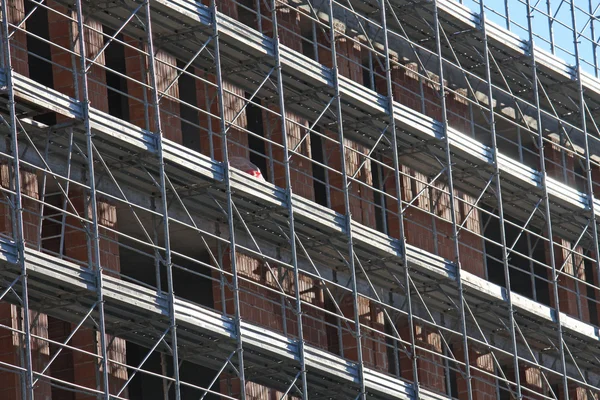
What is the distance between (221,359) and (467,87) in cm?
1122

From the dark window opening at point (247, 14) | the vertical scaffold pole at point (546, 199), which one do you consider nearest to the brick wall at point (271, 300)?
the dark window opening at point (247, 14)

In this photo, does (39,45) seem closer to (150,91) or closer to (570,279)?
(150,91)

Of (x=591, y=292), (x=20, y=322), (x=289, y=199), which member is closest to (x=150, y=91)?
(x=289, y=199)

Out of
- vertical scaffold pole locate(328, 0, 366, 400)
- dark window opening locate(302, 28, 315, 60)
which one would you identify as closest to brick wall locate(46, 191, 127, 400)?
vertical scaffold pole locate(328, 0, 366, 400)

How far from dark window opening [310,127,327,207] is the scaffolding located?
7cm

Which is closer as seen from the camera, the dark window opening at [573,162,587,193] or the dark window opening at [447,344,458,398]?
the dark window opening at [447,344,458,398]

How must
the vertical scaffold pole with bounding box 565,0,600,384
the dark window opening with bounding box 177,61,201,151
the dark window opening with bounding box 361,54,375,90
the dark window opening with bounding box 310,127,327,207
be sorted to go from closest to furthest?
the dark window opening with bounding box 177,61,201,151 < the dark window opening with bounding box 361,54,375,90 < the dark window opening with bounding box 310,127,327,207 < the vertical scaffold pole with bounding box 565,0,600,384

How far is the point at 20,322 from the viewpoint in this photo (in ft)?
98.7

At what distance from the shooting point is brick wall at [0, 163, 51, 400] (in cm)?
2975

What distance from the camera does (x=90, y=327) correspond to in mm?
30734

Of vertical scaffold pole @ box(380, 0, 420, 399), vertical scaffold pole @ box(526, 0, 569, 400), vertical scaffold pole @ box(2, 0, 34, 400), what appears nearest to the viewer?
vertical scaffold pole @ box(2, 0, 34, 400)

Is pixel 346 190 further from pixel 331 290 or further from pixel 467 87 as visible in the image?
pixel 467 87

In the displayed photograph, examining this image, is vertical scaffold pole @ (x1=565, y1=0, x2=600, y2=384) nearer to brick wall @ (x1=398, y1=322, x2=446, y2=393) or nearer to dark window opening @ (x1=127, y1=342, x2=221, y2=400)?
brick wall @ (x1=398, y1=322, x2=446, y2=393)

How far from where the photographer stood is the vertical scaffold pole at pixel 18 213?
27750 millimetres
